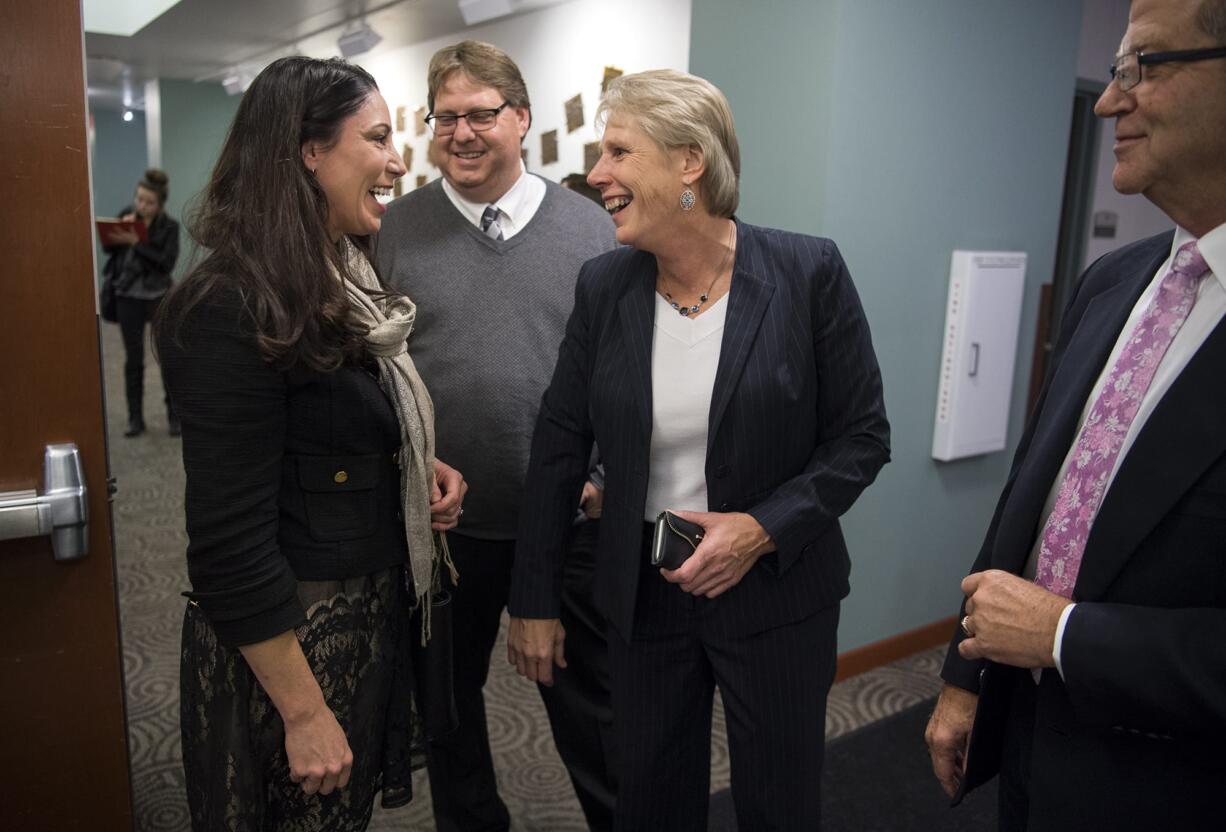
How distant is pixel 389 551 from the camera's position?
4.79 feet

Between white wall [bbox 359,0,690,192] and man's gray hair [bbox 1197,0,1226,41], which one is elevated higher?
white wall [bbox 359,0,690,192]

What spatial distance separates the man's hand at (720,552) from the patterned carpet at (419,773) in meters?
1.29

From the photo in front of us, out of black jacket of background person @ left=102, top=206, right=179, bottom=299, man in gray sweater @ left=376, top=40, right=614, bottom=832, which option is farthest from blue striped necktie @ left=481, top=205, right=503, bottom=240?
black jacket of background person @ left=102, top=206, right=179, bottom=299

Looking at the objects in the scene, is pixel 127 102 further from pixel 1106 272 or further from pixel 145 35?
pixel 1106 272

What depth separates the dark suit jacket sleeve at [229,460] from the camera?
121 centimetres

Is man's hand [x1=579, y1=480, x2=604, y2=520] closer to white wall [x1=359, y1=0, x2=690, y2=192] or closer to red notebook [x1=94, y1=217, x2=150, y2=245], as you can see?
white wall [x1=359, y1=0, x2=690, y2=192]

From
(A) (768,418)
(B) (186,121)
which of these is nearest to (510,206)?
(A) (768,418)

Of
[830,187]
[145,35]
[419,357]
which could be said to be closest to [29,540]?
[419,357]

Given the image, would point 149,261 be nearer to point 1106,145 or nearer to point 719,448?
point 719,448

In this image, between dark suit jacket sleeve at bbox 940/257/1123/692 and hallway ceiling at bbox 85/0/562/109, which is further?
hallway ceiling at bbox 85/0/562/109

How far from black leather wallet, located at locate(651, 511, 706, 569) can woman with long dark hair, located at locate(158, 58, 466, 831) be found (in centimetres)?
39

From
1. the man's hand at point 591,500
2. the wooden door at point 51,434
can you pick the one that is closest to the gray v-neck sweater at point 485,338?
the man's hand at point 591,500

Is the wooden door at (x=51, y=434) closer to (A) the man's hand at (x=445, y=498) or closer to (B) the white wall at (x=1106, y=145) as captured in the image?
(A) the man's hand at (x=445, y=498)

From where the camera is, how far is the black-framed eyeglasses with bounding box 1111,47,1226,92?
1.02 metres
